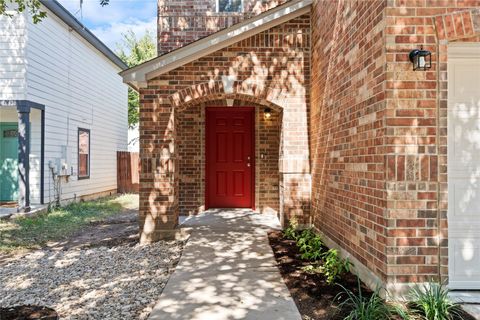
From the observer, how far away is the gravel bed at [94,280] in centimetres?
361

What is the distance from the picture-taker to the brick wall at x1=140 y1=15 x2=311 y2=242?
240 inches

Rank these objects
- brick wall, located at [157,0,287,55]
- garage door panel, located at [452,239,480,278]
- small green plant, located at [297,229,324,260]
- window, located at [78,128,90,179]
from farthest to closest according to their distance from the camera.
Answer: window, located at [78,128,90,179], brick wall, located at [157,0,287,55], small green plant, located at [297,229,324,260], garage door panel, located at [452,239,480,278]

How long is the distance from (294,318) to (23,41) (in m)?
8.87

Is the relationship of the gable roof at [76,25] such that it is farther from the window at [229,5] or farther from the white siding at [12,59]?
the window at [229,5]

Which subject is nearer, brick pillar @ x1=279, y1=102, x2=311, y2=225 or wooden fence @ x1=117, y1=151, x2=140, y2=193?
brick pillar @ x1=279, y1=102, x2=311, y2=225

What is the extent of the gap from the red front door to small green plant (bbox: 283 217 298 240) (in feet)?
7.14

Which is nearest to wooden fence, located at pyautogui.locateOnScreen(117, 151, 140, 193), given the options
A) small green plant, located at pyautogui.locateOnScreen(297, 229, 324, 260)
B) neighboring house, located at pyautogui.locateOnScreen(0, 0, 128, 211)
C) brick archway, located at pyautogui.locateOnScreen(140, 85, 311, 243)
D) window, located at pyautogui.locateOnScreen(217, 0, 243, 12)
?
neighboring house, located at pyautogui.locateOnScreen(0, 0, 128, 211)

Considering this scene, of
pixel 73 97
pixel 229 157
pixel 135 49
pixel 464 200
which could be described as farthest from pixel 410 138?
pixel 135 49

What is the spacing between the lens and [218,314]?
3.19m

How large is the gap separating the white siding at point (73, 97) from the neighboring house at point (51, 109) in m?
0.03

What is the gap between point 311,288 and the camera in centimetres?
380

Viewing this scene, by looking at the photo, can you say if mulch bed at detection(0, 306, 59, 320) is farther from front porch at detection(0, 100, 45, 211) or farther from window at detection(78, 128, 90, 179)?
window at detection(78, 128, 90, 179)

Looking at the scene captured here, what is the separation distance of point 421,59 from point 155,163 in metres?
4.35

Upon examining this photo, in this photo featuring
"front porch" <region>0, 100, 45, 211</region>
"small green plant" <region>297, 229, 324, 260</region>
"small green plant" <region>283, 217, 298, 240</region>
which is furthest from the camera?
"front porch" <region>0, 100, 45, 211</region>
